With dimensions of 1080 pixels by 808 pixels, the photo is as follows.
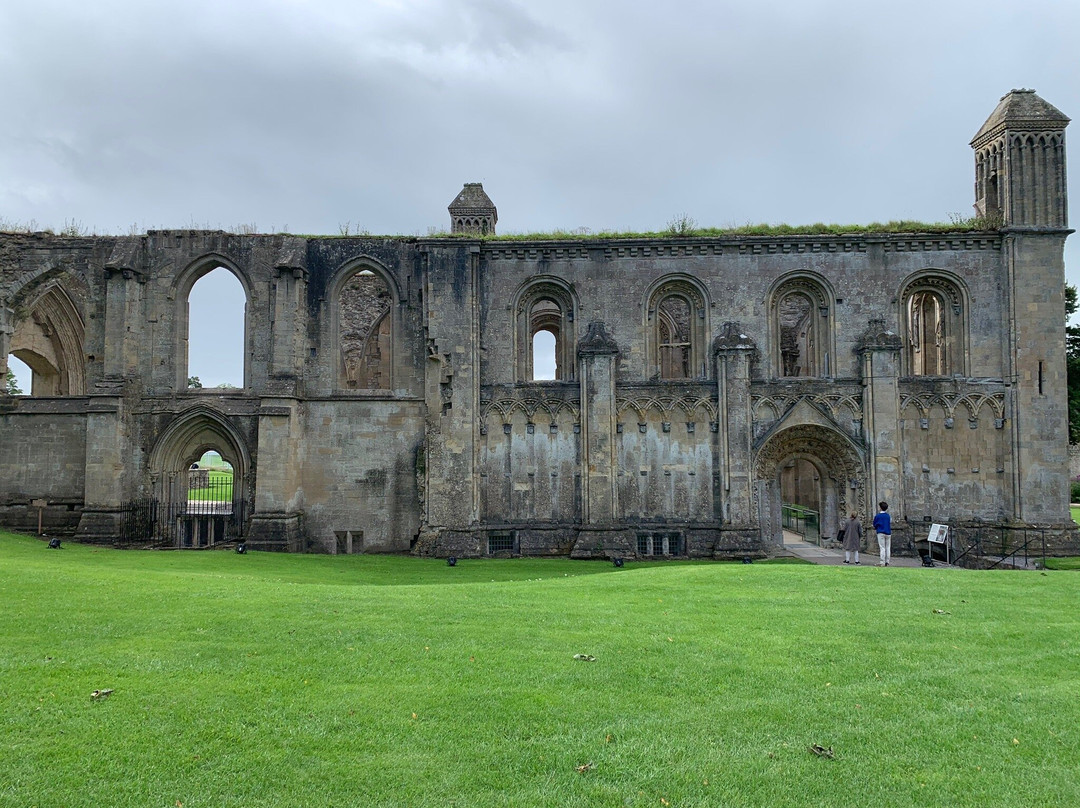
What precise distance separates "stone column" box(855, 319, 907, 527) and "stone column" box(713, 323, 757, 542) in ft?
11.7

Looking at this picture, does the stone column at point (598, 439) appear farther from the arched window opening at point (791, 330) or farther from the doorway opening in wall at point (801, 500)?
the arched window opening at point (791, 330)

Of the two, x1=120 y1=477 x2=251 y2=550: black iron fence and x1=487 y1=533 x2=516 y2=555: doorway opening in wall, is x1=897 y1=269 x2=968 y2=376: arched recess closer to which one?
x1=487 y1=533 x2=516 y2=555: doorway opening in wall

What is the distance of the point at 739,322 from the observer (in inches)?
850

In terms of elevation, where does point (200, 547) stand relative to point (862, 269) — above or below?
below

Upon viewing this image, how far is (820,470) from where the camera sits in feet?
72.3

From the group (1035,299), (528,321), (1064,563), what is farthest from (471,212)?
(1064,563)

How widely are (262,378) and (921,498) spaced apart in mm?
21200

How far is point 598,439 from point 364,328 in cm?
1161

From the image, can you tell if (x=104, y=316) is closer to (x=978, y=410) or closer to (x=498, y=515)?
(x=498, y=515)

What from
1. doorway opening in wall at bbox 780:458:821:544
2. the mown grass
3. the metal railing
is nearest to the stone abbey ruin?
the mown grass

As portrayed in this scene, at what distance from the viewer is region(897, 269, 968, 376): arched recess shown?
69.7ft

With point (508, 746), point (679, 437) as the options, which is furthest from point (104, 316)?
point (508, 746)

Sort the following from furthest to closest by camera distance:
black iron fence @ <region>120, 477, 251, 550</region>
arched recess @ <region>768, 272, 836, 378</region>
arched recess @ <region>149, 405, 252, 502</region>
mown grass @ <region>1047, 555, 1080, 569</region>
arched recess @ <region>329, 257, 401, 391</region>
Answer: arched recess @ <region>329, 257, 401, 391</region>
arched recess @ <region>768, 272, 836, 378</region>
arched recess @ <region>149, 405, 252, 502</region>
black iron fence @ <region>120, 477, 251, 550</region>
mown grass @ <region>1047, 555, 1080, 569</region>

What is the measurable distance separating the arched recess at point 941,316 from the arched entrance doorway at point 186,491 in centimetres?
2176
